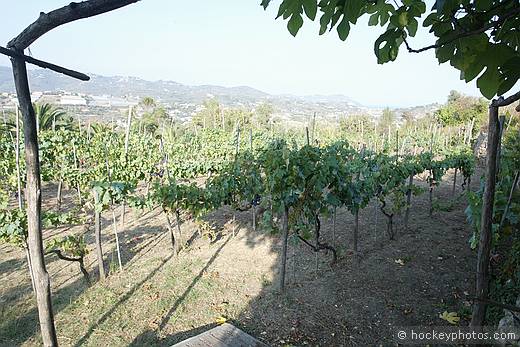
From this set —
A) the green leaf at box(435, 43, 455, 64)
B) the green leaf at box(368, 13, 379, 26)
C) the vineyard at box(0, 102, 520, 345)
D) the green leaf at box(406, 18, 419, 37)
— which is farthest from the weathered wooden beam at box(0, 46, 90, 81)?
the vineyard at box(0, 102, 520, 345)

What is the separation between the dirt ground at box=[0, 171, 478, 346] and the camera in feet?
13.8

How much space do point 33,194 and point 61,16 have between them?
1.25 meters

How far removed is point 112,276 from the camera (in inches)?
233

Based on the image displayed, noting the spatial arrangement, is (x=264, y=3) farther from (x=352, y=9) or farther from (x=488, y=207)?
(x=488, y=207)

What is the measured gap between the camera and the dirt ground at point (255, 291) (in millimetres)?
4199

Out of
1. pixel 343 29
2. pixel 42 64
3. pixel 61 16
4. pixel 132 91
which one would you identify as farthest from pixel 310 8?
pixel 132 91

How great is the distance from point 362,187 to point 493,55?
17.1 ft

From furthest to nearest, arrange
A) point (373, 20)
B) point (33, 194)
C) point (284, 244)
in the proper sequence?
point (284, 244) < point (33, 194) < point (373, 20)

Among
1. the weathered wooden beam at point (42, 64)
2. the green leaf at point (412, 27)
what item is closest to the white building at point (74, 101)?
the weathered wooden beam at point (42, 64)

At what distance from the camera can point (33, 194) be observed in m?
2.35

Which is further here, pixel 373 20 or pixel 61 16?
pixel 61 16

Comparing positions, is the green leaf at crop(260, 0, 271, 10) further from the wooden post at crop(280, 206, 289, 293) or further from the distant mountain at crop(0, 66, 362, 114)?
the distant mountain at crop(0, 66, 362, 114)

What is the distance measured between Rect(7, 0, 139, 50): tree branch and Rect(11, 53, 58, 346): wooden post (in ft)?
0.28

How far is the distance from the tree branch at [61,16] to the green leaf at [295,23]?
1048 millimetres
